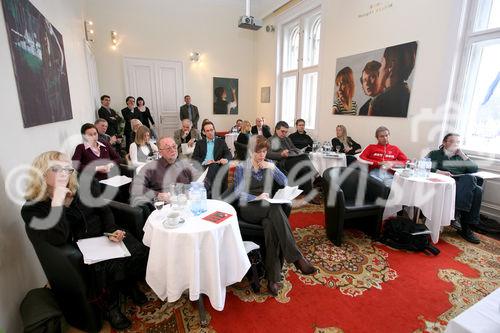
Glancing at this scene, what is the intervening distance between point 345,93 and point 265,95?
3557 millimetres

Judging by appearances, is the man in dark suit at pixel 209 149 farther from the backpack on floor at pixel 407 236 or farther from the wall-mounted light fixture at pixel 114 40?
the wall-mounted light fixture at pixel 114 40

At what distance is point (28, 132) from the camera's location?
81.4 inches

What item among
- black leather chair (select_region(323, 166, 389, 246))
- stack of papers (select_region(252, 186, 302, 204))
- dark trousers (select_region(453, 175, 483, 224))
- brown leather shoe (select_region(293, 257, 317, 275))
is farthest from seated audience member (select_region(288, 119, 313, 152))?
brown leather shoe (select_region(293, 257, 317, 275))

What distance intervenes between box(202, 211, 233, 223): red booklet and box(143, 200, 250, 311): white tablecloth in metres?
0.04

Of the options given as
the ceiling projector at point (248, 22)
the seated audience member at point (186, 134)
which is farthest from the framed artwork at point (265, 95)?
the seated audience member at point (186, 134)

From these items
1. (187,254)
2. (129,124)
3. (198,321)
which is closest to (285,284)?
(198,321)

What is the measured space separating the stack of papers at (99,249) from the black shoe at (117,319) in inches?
18.2

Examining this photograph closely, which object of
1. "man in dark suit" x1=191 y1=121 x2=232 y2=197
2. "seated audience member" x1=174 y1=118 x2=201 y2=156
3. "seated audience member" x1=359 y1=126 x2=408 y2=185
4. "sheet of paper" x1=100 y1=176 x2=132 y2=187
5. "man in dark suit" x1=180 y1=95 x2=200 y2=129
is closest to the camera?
"sheet of paper" x1=100 y1=176 x2=132 y2=187

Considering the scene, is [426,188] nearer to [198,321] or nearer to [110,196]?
[198,321]

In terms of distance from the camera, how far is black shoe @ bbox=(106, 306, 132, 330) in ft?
6.19

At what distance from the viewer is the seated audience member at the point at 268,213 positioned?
226 cm

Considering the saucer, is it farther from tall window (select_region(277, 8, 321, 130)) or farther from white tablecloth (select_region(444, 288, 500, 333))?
tall window (select_region(277, 8, 321, 130))

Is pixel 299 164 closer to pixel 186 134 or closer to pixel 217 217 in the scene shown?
pixel 186 134

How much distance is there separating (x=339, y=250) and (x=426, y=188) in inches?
50.7
